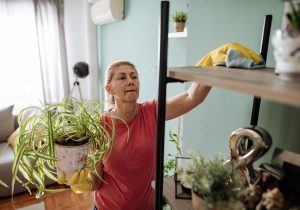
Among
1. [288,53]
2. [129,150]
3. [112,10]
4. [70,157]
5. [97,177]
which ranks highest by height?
[112,10]

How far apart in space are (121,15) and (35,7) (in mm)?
1583

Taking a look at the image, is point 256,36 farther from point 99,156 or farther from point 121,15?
point 121,15

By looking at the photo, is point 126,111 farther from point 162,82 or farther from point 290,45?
point 290,45

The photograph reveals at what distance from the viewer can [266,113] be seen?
0.77m

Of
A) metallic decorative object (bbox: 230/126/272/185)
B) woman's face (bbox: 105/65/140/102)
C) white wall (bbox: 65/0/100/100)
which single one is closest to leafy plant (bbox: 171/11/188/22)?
woman's face (bbox: 105/65/140/102)

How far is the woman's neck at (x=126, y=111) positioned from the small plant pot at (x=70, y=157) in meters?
0.42

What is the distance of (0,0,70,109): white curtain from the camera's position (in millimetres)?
3264

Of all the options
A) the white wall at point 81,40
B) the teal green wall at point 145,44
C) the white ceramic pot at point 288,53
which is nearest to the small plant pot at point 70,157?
the white ceramic pot at point 288,53

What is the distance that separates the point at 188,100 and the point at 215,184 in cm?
58

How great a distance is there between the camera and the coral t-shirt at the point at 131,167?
113cm

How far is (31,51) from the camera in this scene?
11.3 ft

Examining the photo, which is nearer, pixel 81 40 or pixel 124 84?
pixel 124 84

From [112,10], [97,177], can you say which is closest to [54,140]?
[97,177]

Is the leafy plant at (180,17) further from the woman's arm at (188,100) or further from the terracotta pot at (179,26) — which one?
the woman's arm at (188,100)
